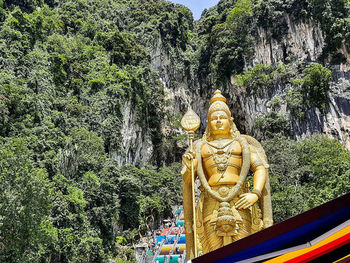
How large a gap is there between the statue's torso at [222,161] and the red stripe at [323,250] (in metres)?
2.60

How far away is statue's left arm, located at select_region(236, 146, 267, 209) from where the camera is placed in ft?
12.9

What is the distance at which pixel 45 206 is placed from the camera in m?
9.55

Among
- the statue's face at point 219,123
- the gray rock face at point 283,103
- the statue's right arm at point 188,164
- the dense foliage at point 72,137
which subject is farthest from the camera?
the gray rock face at point 283,103

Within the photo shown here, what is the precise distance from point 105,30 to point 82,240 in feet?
56.8

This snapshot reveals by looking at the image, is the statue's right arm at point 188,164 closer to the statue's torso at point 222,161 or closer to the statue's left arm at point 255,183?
the statue's torso at point 222,161

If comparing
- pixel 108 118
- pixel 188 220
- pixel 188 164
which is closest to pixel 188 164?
pixel 188 164

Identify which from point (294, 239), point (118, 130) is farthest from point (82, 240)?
point (294, 239)

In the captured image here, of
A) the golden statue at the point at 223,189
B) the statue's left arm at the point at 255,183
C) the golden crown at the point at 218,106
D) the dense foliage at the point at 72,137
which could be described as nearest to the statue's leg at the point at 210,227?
the golden statue at the point at 223,189

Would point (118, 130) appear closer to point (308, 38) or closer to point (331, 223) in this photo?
point (308, 38)

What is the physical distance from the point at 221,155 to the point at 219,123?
455 millimetres

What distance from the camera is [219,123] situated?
456cm

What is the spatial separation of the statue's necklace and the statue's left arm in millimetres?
305

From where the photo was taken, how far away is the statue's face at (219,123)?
14.9 ft

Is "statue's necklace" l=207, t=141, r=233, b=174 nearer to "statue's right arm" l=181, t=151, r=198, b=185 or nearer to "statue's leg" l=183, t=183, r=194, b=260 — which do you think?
"statue's right arm" l=181, t=151, r=198, b=185
